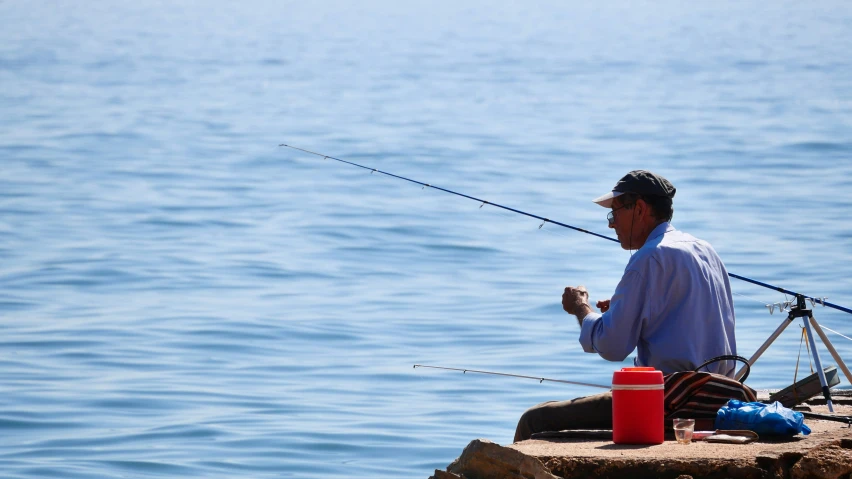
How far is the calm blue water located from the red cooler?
3067 millimetres

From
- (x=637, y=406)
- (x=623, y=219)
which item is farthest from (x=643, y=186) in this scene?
(x=637, y=406)

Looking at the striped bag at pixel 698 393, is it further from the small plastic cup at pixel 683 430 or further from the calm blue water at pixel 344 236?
the calm blue water at pixel 344 236

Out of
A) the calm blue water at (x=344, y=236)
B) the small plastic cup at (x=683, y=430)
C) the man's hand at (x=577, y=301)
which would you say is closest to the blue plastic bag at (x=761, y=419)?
the small plastic cup at (x=683, y=430)

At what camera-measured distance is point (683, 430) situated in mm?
4012

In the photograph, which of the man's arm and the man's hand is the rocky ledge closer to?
the man's arm

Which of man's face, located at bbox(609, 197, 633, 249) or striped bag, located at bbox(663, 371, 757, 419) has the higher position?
man's face, located at bbox(609, 197, 633, 249)

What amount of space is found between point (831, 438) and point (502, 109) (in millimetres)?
26797

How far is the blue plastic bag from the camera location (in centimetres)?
407

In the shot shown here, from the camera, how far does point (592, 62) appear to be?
137 ft

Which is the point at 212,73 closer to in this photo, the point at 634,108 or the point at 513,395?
the point at 634,108

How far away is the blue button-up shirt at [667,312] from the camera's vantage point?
4.27 m

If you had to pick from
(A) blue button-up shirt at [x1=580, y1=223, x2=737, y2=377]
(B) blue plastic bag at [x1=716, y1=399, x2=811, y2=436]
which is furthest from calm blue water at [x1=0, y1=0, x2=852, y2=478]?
(B) blue plastic bag at [x1=716, y1=399, x2=811, y2=436]

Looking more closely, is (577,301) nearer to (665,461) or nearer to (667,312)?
(667,312)

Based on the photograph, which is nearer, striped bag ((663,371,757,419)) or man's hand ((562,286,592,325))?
striped bag ((663,371,757,419))
